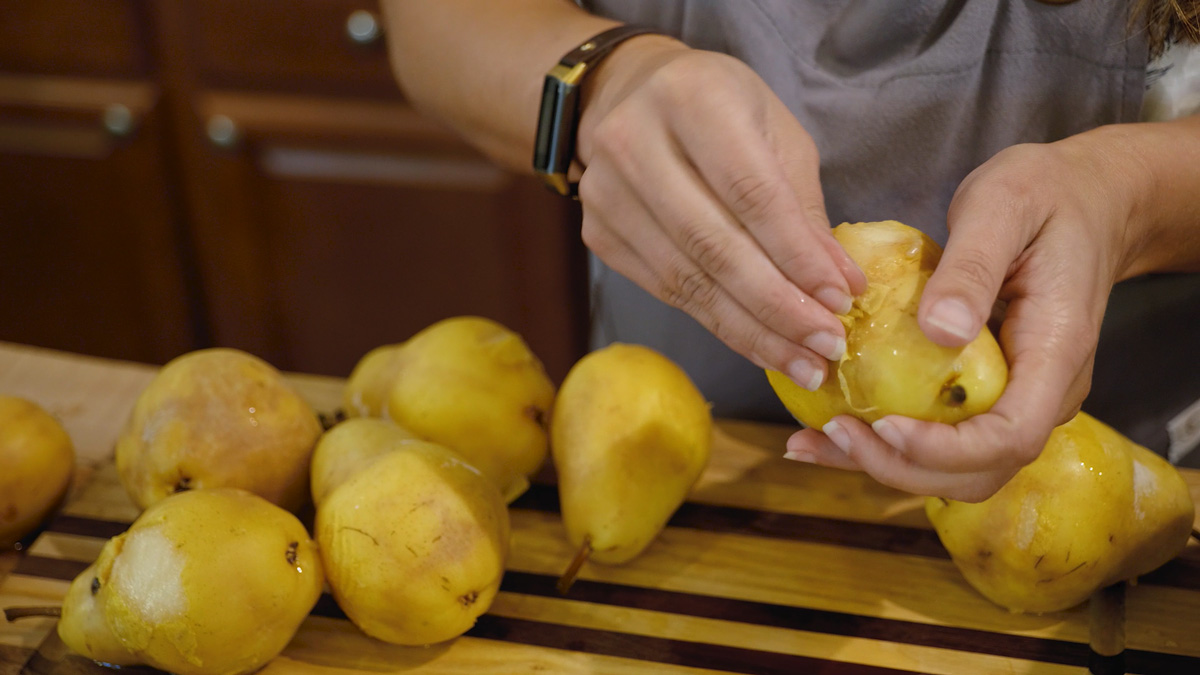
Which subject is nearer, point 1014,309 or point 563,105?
point 1014,309

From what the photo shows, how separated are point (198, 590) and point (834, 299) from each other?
37cm

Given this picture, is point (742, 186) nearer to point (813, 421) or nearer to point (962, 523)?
point (813, 421)

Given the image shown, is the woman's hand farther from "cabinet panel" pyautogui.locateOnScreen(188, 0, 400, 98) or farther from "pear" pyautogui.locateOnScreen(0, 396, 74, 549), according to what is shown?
"cabinet panel" pyautogui.locateOnScreen(188, 0, 400, 98)

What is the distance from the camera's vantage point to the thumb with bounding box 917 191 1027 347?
1.36 ft

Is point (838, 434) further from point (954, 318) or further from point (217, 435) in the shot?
point (217, 435)

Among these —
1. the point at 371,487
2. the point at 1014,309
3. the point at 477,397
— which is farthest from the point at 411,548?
the point at 1014,309

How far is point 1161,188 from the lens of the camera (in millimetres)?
545

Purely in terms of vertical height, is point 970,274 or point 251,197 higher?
point 970,274

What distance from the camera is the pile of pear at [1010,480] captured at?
45 centimetres

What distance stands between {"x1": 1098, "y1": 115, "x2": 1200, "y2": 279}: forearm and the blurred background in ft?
2.84

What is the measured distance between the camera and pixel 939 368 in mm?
439

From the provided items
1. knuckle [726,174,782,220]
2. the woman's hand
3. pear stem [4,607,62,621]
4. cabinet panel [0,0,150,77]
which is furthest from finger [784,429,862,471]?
cabinet panel [0,0,150,77]

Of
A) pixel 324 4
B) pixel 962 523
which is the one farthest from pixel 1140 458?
pixel 324 4

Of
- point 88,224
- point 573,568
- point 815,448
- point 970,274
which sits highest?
point 970,274
